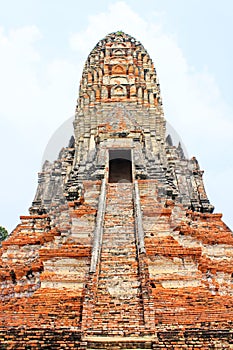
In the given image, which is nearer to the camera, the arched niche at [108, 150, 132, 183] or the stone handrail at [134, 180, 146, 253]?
the stone handrail at [134, 180, 146, 253]

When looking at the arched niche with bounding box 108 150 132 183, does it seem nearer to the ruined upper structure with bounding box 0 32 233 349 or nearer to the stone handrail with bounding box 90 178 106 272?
the ruined upper structure with bounding box 0 32 233 349

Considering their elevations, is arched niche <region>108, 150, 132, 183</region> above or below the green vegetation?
below

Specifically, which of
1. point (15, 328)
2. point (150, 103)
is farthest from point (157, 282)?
point (150, 103)

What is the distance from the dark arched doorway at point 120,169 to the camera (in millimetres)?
17766

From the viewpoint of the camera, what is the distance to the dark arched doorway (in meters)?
17.8

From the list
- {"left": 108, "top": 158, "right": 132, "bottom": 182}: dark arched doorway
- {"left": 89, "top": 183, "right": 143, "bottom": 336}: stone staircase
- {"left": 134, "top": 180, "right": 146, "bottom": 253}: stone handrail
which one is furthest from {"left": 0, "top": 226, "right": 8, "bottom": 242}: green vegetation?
{"left": 89, "top": 183, "right": 143, "bottom": 336}: stone staircase

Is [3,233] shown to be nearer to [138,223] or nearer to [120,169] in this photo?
[120,169]

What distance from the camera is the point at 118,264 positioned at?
7.61 meters

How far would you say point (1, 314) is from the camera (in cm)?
659

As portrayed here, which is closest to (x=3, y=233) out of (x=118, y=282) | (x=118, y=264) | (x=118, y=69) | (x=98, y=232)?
(x=118, y=69)

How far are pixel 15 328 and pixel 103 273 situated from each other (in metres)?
2.32

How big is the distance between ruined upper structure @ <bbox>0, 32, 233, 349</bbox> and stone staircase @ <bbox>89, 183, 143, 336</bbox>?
0.02 meters

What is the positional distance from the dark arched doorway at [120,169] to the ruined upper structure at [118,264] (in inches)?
2.2

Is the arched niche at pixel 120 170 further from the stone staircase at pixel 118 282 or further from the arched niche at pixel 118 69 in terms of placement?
the arched niche at pixel 118 69
